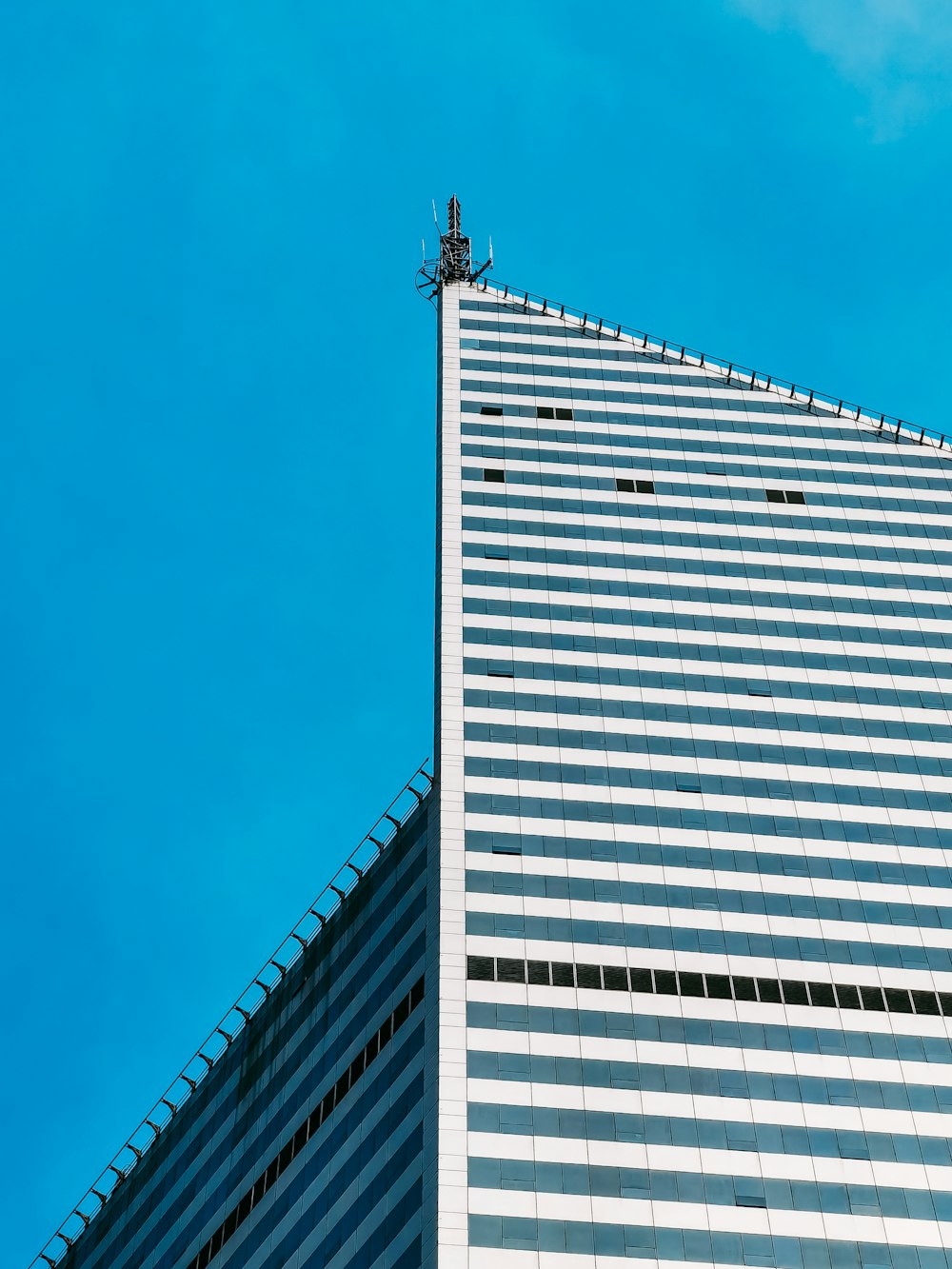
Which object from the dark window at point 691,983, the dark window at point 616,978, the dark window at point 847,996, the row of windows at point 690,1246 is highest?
the dark window at point 847,996

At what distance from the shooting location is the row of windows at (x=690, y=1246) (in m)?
87.4

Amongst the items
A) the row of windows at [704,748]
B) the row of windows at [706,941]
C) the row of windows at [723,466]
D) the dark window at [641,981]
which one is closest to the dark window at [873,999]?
the row of windows at [706,941]

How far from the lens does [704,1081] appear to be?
316 ft

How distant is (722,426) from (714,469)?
675cm

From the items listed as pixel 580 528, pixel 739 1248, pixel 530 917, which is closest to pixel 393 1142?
pixel 530 917

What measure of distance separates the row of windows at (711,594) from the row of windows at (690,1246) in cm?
5088

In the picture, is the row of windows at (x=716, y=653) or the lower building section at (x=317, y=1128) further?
the row of windows at (x=716, y=653)

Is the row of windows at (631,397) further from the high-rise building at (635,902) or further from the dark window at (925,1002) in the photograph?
the dark window at (925,1002)

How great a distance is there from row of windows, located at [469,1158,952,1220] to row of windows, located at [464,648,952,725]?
36.1 meters

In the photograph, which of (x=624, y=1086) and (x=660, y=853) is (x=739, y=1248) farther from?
(x=660, y=853)

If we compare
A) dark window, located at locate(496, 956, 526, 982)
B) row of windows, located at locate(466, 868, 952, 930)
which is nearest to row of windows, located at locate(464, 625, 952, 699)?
row of windows, located at locate(466, 868, 952, 930)

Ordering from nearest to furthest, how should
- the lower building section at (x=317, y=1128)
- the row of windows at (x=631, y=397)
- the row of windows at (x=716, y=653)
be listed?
the lower building section at (x=317, y=1128)
the row of windows at (x=716, y=653)
the row of windows at (x=631, y=397)

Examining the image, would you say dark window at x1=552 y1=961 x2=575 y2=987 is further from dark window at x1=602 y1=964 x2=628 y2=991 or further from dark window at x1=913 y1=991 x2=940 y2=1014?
dark window at x1=913 y1=991 x2=940 y2=1014

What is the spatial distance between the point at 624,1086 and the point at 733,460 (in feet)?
210
